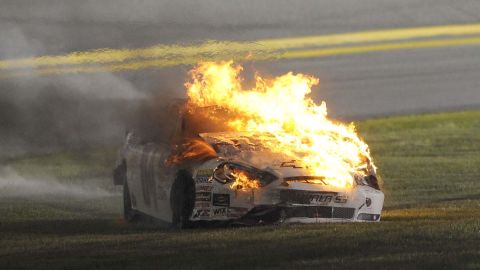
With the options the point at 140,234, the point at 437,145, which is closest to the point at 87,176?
the point at 437,145

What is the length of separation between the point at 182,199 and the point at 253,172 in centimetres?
79

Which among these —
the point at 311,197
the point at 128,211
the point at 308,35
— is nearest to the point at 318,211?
the point at 311,197

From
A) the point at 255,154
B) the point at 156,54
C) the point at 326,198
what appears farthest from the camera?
the point at 156,54

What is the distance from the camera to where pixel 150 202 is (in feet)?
53.3

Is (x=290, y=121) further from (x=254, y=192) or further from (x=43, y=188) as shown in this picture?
(x=43, y=188)

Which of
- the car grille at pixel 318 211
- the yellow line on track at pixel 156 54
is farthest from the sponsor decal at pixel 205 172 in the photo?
the yellow line on track at pixel 156 54

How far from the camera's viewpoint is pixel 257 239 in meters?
13.2

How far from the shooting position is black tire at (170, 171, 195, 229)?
1481 cm

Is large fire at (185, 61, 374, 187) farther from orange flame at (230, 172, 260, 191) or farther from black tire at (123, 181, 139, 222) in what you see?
black tire at (123, 181, 139, 222)

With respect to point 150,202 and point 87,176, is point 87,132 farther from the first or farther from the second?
point 150,202

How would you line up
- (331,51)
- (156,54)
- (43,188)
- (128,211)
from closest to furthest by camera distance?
(128,211)
(43,188)
(156,54)
(331,51)

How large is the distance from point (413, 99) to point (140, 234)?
56.5 ft

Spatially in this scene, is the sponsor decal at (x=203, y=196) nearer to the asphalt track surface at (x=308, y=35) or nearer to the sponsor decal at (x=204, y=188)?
the sponsor decal at (x=204, y=188)

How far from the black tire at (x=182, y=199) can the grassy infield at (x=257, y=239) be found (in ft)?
0.81
